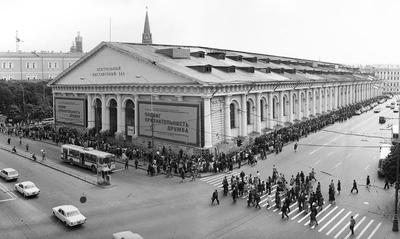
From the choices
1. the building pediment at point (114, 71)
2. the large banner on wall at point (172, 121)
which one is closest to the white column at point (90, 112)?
the building pediment at point (114, 71)

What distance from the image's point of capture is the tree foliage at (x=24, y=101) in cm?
9038

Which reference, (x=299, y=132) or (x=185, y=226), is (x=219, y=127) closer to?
(x=299, y=132)

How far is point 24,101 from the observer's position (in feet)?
307

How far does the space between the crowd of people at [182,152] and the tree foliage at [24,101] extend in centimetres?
1930

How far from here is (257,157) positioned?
46844mm

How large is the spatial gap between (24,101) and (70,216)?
245 feet

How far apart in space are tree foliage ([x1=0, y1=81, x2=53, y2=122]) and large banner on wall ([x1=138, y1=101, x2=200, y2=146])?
44157 millimetres

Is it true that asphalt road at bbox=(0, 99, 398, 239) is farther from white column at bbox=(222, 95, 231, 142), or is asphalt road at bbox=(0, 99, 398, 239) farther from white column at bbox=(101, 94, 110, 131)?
white column at bbox=(101, 94, 110, 131)

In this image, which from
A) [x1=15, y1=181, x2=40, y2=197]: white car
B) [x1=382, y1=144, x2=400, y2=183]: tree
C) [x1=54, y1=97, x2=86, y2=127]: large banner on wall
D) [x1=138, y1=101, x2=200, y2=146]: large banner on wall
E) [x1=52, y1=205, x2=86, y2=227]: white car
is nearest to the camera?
[x1=52, y1=205, x2=86, y2=227]: white car

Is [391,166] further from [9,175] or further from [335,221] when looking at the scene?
[9,175]

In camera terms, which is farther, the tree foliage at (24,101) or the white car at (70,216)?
the tree foliage at (24,101)

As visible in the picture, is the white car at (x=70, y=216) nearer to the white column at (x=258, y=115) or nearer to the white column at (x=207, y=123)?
the white column at (x=207, y=123)

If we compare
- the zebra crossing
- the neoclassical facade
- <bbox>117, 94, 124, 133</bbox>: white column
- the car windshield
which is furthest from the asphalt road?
<bbox>117, 94, 124, 133</bbox>: white column

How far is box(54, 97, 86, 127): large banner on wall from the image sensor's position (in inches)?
2591
